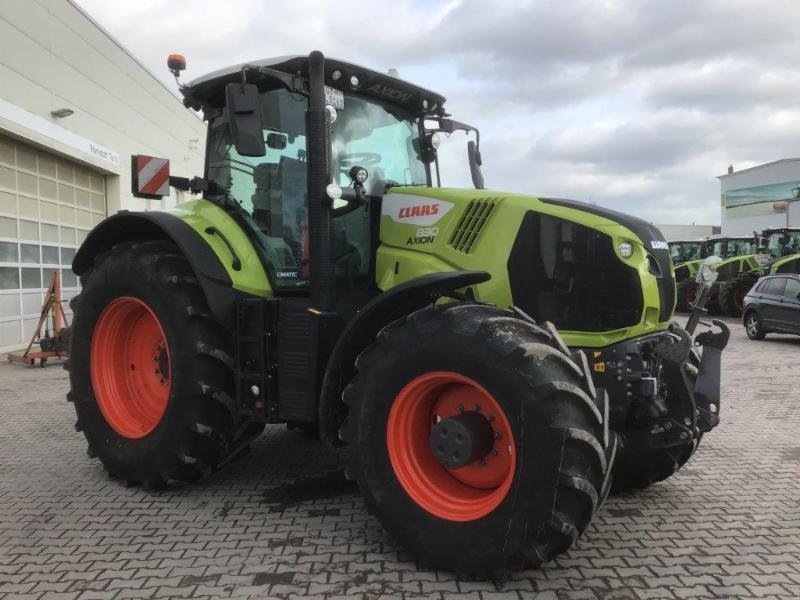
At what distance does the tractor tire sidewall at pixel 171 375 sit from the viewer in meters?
4.25

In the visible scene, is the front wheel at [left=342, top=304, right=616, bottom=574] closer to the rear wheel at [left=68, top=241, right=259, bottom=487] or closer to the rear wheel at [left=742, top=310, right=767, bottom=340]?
the rear wheel at [left=68, top=241, right=259, bottom=487]

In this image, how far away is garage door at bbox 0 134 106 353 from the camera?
1120 cm

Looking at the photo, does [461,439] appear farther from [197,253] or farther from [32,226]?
[32,226]

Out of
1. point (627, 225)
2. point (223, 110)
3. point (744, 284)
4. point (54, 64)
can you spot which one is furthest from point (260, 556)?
point (744, 284)

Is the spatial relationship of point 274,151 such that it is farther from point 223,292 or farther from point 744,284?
point 744,284

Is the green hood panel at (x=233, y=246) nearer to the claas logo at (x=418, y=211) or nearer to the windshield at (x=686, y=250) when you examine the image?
the claas logo at (x=418, y=211)

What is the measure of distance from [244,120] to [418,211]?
3.70 ft

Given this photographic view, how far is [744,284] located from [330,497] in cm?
1866

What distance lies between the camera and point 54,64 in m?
12.3

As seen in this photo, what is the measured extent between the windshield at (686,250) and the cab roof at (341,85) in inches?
881

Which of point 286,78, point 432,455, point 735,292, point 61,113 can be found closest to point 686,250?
point 735,292

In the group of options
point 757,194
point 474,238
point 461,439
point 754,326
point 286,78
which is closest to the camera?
point 461,439

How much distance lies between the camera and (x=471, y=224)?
3.91 metres

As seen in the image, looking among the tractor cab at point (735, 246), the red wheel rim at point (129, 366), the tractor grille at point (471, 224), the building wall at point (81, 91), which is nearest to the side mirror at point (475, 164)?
the tractor grille at point (471, 224)
